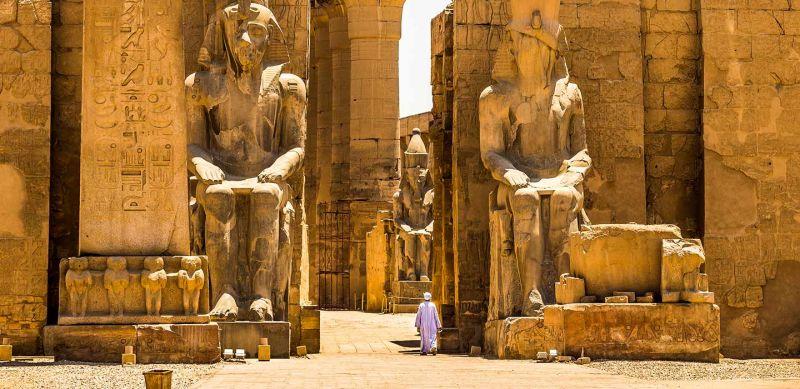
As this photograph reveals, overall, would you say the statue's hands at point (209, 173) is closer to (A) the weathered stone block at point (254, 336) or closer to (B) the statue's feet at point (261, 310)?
(B) the statue's feet at point (261, 310)

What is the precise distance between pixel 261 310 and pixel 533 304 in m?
2.31

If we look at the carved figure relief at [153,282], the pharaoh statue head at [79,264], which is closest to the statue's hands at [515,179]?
the carved figure relief at [153,282]

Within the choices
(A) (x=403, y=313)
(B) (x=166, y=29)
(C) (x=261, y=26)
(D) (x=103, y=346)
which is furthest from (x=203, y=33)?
(A) (x=403, y=313)

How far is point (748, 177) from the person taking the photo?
14.0m

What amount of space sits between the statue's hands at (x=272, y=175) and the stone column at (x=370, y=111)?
14.1 m

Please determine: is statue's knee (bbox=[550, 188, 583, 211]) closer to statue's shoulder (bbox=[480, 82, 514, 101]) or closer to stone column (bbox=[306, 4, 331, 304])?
statue's shoulder (bbox=[480, 82, 514, 101])

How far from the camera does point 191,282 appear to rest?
30.8 ft

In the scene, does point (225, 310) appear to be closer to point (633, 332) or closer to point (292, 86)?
point (292, 86)

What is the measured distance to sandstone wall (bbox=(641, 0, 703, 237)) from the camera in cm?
1439

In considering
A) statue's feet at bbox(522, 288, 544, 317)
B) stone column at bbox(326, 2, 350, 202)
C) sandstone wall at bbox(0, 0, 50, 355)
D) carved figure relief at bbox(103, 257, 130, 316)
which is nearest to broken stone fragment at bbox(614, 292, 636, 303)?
statue's feet at bbox(522, 288, 544, 317)

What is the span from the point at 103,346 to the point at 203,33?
4.86 m

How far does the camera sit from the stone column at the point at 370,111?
25922 millimetres

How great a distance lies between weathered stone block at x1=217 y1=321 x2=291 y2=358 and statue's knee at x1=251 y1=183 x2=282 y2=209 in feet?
3.21

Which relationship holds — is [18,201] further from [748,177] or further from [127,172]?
[748,177]
